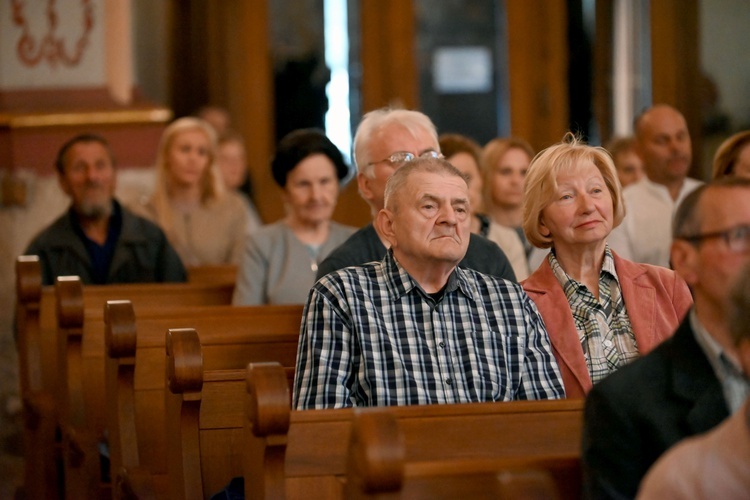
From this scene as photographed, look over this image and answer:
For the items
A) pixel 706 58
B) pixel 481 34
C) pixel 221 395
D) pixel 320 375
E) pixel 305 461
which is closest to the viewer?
pixel 305 461

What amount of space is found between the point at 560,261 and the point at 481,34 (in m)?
6.72

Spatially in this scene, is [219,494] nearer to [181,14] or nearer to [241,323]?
[241,323]

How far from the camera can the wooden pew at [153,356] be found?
3307mm

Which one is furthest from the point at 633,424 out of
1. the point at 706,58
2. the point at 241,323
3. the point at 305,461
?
the point at 706,58

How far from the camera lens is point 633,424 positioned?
201 cm

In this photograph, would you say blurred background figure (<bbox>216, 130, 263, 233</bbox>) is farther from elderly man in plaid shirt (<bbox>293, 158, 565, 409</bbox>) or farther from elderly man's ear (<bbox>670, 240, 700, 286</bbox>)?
elderly man's ear (<bbox>670, 240, 700, 286</bbox>)

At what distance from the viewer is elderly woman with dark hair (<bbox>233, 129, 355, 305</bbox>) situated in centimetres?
457

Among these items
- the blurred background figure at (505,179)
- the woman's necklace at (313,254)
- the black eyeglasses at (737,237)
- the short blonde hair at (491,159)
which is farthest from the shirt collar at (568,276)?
the short blonde hair at (491,159)

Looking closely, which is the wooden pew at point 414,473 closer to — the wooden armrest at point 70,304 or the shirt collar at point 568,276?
the shirt collar at point 568,276

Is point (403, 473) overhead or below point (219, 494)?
overhead

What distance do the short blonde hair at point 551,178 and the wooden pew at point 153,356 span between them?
0.78 m

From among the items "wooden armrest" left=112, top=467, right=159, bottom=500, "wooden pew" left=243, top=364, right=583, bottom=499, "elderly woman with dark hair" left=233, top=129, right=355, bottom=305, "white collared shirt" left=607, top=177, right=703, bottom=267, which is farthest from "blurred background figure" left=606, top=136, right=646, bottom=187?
"wooden pew" left=243, top=364, right=583, bottom=499

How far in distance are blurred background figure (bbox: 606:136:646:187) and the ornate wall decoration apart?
3210 mm

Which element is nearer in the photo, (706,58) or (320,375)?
(320,375)
